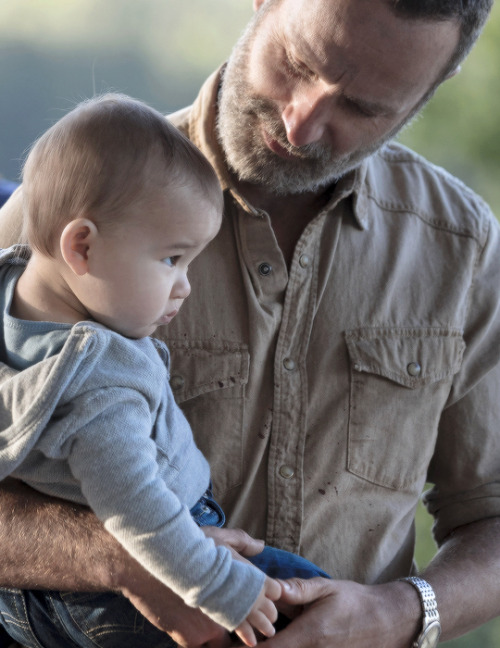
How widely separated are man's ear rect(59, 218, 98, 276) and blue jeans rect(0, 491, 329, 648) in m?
0.46

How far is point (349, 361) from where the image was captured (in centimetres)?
166

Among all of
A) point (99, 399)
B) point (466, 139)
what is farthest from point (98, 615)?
point (466, 139)

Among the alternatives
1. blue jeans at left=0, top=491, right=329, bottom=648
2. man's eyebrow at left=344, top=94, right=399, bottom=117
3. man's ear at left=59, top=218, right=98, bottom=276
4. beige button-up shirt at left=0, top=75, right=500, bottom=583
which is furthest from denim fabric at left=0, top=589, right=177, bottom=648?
man's eyebrow at left=344, top=94, right=399, bottom=117

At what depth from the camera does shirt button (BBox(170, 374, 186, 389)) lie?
156 cm

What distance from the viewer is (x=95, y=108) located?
1.20 m

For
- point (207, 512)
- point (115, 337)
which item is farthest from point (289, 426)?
point (115, 337)

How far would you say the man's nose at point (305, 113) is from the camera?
148cm

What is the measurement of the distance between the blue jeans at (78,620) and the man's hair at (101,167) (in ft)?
1.72

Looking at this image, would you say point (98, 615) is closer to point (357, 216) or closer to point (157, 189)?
point (157, 189)

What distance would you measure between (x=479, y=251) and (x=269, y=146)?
21.9 inches

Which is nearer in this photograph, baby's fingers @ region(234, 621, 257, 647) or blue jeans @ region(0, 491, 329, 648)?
baby's fingers @ region(234, 621, 257, 647)

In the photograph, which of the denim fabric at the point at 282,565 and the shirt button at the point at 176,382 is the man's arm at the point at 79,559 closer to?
the denim fabric at the point at 282,565

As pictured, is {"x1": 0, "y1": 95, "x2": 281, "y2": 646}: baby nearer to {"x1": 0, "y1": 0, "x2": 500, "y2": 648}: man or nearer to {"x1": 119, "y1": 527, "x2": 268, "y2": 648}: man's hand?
{"x1": 119, "y1": 527, "x2": 268, "y2": 648}: man's hand

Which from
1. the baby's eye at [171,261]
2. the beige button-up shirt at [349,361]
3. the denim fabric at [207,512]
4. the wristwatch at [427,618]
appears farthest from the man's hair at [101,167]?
the wristwatch at [427,618]
